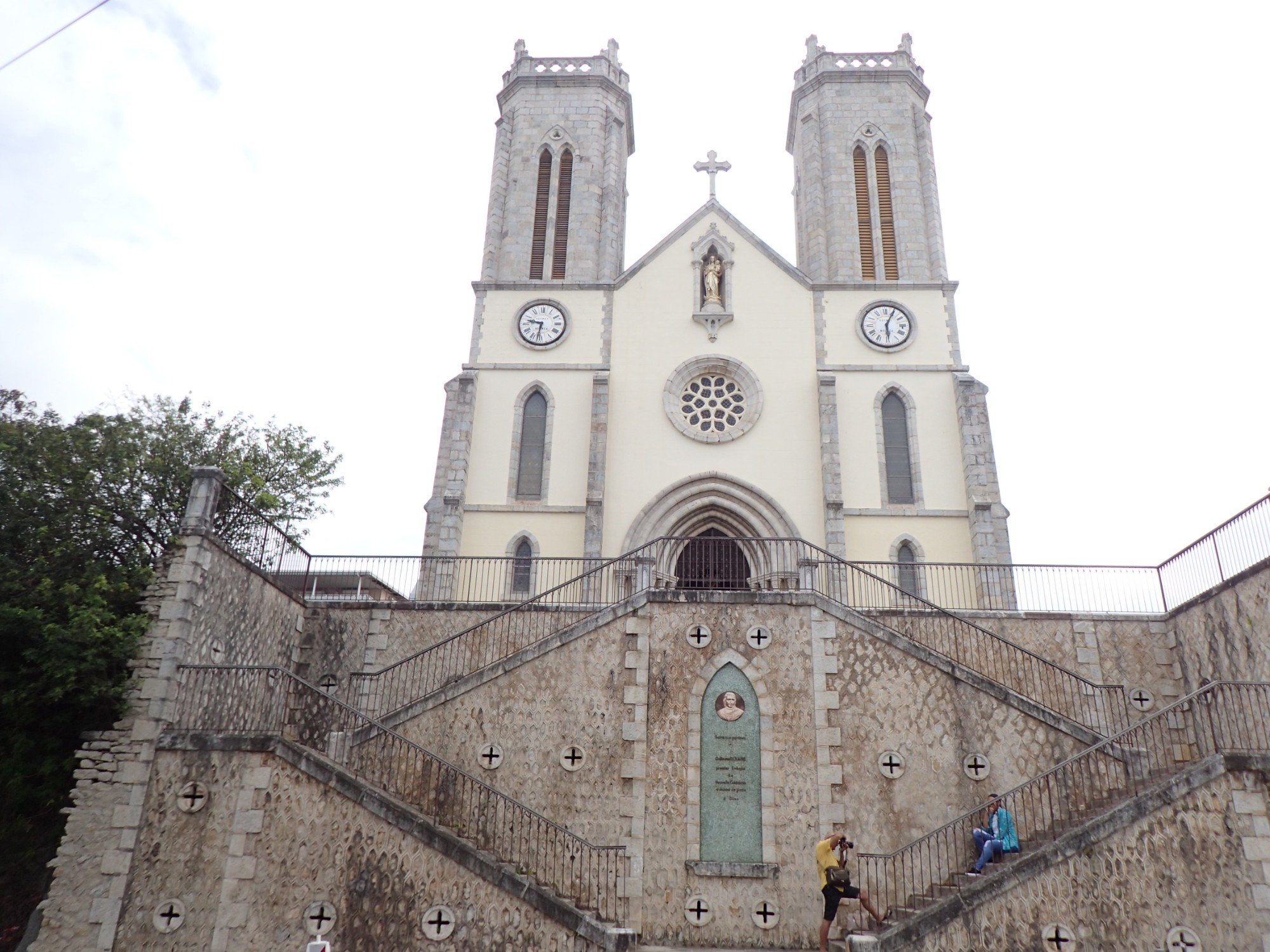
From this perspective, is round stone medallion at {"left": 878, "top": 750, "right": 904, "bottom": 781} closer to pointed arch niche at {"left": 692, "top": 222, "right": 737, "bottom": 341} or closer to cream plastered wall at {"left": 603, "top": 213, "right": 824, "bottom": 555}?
cream plastered wall at {"left": 603, "top": 213, "right": 824, "bottom": 555}

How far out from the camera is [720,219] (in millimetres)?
21609

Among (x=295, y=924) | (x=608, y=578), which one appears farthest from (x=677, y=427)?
(x=295, y=924)

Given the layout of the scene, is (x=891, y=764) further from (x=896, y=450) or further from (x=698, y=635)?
(x=896, y=450)

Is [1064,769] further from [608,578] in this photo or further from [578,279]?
[578,279]

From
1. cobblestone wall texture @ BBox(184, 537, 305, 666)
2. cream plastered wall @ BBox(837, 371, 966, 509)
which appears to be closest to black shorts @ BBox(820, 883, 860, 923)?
cobblestone wall texture @ BBox(184, 537, 305, 666)

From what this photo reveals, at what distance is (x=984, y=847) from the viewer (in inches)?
399

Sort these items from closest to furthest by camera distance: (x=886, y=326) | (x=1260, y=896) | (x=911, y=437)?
(x=1260, y=896)
(x=911, y=437)
(x=886, y=326)

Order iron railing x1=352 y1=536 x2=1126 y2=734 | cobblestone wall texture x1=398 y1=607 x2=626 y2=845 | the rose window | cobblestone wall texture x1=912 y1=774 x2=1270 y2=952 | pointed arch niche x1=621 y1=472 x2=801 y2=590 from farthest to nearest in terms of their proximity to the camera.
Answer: the rose window → pointed arch niche x1=621 y1=472 x2=801 y2=590 → iron railing x1=352 y1=536 x2=1126 y2=734 → cobblestone wall texture x1=398 y1=607 x2=626 y2=845 → cobblestone wall texture x1=912 y1=774 x2=1270 y2=952

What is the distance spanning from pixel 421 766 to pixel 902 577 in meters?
10.7

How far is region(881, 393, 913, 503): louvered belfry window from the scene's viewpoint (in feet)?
62.5

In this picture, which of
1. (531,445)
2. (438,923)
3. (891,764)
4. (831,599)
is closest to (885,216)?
(531,445)

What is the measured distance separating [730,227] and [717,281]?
153 centimetres

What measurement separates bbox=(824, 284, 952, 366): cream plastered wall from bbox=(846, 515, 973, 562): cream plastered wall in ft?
12.2

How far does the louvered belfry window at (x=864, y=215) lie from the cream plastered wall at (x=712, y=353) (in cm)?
256
